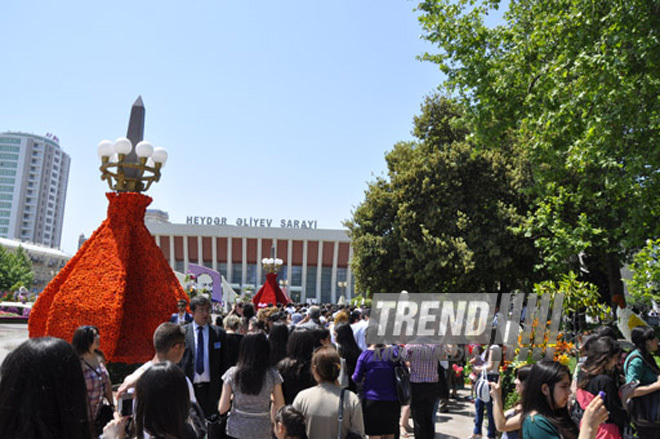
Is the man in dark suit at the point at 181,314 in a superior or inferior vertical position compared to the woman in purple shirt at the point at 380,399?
superior

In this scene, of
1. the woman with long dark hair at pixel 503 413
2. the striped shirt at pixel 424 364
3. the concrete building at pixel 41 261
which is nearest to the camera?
the woman with long dark hair at pixel 503 413

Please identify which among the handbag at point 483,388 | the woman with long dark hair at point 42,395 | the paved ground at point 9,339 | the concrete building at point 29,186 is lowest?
the paved ground at point 9,339

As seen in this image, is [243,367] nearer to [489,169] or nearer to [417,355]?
[417,355]

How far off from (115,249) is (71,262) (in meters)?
0.92

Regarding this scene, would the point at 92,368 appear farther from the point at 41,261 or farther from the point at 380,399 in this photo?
the point at 41,261

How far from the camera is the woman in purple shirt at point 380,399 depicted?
556 centimetres

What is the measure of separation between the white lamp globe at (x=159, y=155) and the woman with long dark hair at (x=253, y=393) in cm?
680

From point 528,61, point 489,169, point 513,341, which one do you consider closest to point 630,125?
point 528,61

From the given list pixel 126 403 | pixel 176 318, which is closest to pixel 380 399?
pixel 126 403

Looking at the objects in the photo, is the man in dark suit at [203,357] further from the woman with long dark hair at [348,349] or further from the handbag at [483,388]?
the handbag at [483,388]

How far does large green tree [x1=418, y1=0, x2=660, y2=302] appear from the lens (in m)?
9.20

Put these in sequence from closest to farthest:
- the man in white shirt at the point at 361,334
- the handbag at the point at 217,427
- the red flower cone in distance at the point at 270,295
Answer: the handbag at the point at 217,427 < the man in white shirt at the point at 361,334 < the red flower cone in distance at the point at 270,295

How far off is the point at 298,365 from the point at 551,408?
263 cm

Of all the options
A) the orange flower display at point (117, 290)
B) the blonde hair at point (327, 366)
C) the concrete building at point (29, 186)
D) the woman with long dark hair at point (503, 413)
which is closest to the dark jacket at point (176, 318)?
the orange flower display at point (117, 290)
